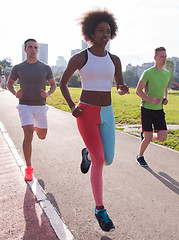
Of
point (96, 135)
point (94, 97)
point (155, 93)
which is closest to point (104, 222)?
point (96, 135)

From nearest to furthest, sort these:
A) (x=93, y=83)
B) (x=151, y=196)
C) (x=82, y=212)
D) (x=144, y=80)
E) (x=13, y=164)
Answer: (x=93, y=83)
(x=82, y=212)
(x=151, y=196)
(x=144, y=80)
(x=13, y=164)

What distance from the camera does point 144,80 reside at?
4.22 metres

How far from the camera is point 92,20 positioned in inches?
108

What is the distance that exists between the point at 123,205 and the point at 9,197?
5.11ft

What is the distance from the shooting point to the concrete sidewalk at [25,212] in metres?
2.52

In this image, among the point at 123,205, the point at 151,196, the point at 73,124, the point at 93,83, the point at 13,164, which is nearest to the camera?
the point at 93,83

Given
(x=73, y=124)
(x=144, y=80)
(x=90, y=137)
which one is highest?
(x=144, y=80)

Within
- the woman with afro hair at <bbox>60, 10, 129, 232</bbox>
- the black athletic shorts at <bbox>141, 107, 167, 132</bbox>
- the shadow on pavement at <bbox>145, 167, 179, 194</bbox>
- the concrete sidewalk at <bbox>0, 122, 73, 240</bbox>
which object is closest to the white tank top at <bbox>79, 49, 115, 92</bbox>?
the woman with afro hair at <bbox>60, 10, 129, 232</bbox>

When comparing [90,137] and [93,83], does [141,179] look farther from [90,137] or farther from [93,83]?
[93,83]

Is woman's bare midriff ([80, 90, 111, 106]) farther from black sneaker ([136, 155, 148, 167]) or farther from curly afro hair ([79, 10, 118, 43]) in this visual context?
black sneaker ([136, 155, 148, 167])

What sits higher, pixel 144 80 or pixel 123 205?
pixel 144 80

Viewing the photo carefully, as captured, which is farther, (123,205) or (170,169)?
(170,169)

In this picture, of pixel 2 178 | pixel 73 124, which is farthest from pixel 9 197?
pixel 73 124

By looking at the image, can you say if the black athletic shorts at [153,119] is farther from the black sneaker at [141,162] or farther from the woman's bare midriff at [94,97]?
the woman's bare midriff at [94,97]
